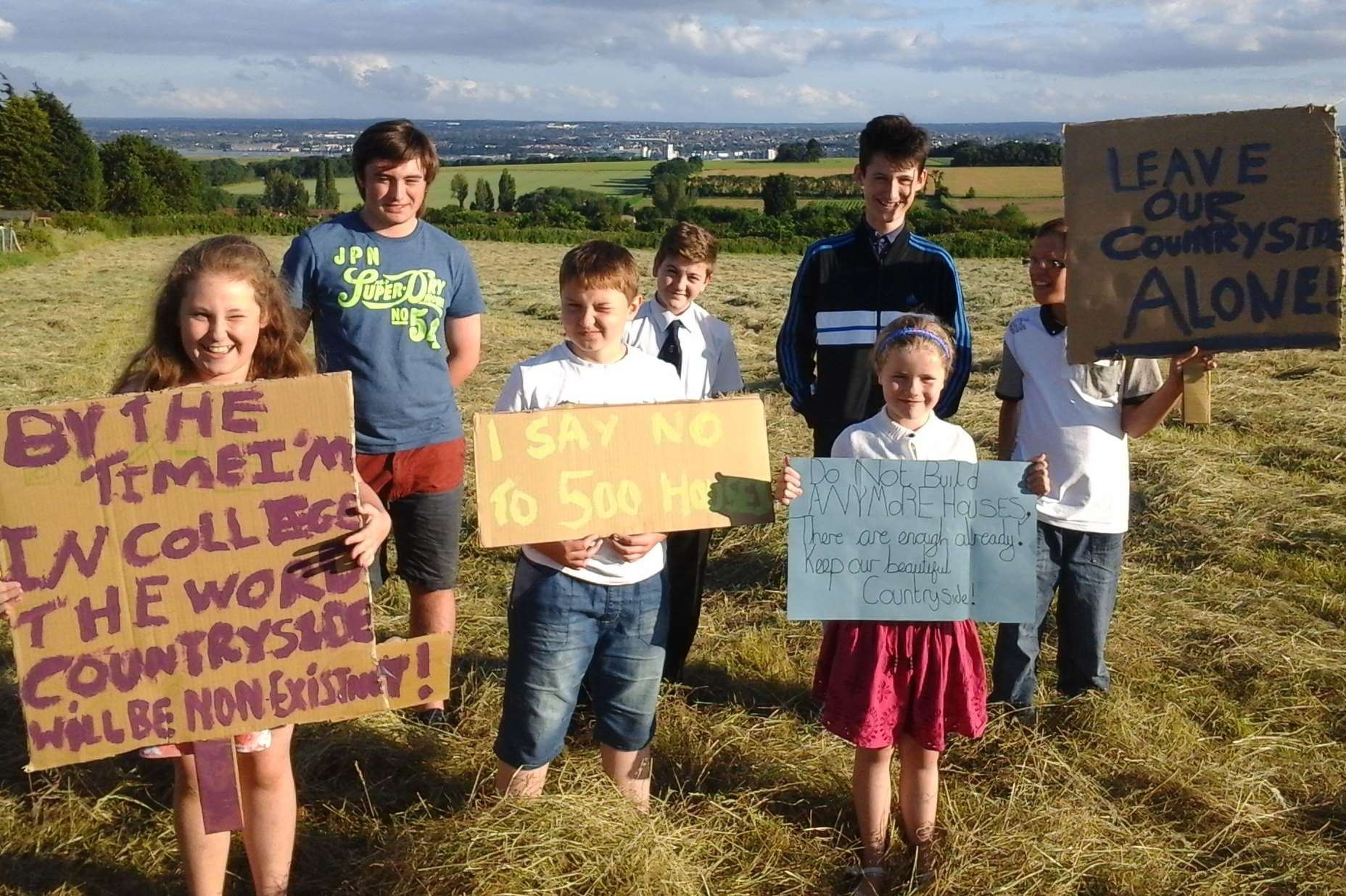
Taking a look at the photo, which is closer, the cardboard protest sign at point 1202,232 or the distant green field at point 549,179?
the cardboard protest sign at point 1202,232

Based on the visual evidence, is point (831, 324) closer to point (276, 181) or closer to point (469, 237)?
point (469, 237)

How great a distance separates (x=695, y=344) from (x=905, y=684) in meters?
1.66

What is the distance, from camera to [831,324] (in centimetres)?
379

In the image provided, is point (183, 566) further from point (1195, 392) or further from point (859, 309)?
point (1195, 392)

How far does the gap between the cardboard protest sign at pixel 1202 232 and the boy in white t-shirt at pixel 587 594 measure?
4.24 ft

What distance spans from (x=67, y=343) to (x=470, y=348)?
13.6 metres

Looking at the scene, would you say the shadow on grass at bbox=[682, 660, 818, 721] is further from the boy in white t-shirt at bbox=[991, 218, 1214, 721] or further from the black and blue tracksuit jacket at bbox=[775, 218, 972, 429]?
the black and blue tracksuit jacket at bbox=[775, 218, 972, 429]

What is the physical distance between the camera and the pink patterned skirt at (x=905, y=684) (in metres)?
2.89

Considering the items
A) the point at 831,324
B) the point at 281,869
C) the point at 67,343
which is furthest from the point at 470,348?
the point at 67,343

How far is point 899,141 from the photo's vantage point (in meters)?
3.54

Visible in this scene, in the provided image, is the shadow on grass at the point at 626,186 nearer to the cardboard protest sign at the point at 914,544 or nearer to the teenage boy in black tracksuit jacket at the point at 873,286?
the teenage boy in black tracksuit jacket at the point at 873,286

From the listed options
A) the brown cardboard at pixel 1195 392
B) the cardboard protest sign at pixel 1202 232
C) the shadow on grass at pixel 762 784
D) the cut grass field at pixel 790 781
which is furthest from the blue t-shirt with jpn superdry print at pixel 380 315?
the brown cardboard at pixel 1195 392

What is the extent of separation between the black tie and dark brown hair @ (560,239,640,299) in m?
1.01

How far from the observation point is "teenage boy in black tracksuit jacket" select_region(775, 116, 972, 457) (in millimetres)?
3602
